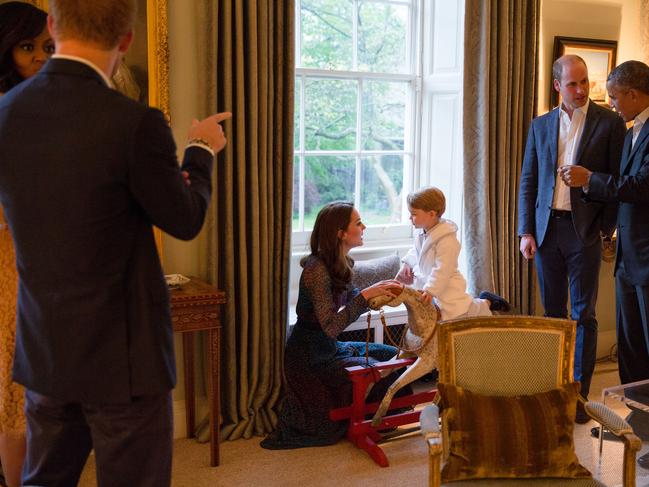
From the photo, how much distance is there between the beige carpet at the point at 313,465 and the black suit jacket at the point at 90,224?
158 centimetres

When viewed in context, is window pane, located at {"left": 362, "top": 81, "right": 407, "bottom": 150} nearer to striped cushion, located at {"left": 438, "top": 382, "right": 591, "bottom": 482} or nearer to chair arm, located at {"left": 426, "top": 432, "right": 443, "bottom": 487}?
striped cushion, located at {"left": 438, "top": 382, "right": 591, "bottom": 482}

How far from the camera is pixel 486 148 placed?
384 centimetres

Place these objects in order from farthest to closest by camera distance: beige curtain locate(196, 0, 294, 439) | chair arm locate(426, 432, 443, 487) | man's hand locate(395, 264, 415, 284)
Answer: man's hand locate(395, 264, 415, 284) < beige curtain locate(196, 0, 294, 439) < chair arm locate(426, 432, 443, 487)

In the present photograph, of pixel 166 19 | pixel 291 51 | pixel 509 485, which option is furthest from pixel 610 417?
pixel 166 19

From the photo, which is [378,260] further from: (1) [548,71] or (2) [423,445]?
(1) [548,71]

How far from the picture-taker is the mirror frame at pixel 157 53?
301 centimetres

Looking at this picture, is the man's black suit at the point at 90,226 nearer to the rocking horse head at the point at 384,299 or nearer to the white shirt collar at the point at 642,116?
the rocking horse head at the point at 384,299

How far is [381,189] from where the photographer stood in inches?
165

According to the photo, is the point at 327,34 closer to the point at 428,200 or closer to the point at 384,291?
the point at 428,200

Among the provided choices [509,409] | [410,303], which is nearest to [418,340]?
[410,303]

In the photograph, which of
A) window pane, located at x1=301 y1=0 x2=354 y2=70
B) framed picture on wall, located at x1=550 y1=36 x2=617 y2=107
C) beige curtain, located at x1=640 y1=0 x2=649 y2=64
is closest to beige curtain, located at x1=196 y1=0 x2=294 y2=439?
window pane, located at x1=301 y1=0 x2=354 y2=70

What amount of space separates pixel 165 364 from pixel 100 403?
6.3 inches

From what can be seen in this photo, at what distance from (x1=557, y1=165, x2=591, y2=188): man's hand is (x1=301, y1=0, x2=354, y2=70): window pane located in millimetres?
1388

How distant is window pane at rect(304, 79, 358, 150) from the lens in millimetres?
3910
